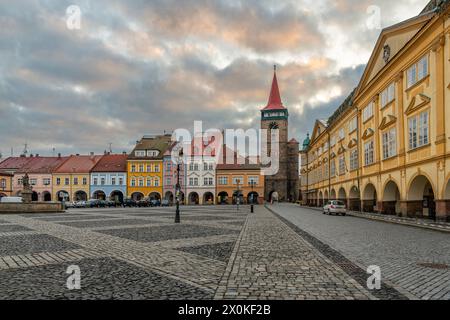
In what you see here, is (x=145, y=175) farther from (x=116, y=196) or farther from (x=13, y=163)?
(x=13, y=163)

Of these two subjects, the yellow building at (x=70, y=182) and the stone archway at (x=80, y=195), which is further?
the stone archway at (x=80, y=195)

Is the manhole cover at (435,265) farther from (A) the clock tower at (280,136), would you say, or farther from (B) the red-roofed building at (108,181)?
(A) the clock tower at (280,136)

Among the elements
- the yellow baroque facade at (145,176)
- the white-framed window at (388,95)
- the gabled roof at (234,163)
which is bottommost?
the yellow baroque facade at (145,176)

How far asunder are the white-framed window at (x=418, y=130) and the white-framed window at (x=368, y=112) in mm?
8679

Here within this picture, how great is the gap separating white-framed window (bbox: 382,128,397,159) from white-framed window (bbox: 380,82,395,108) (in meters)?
2.42

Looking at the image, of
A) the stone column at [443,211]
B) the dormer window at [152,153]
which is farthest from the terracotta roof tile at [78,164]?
the stone column at [443,211]

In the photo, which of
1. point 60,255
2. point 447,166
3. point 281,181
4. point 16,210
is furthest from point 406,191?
point 281,181

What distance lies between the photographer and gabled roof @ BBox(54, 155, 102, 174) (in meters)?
74.3

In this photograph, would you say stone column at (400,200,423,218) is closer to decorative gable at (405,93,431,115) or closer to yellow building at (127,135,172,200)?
decorative gable at (405,93,431,115)

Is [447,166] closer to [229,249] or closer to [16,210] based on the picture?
[229,249]

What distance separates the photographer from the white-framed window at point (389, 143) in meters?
26.3

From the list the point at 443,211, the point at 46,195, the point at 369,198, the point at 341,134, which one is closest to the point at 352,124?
the point at 341,134

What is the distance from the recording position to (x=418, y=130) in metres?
22.3

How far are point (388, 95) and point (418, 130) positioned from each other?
6.25 meters
